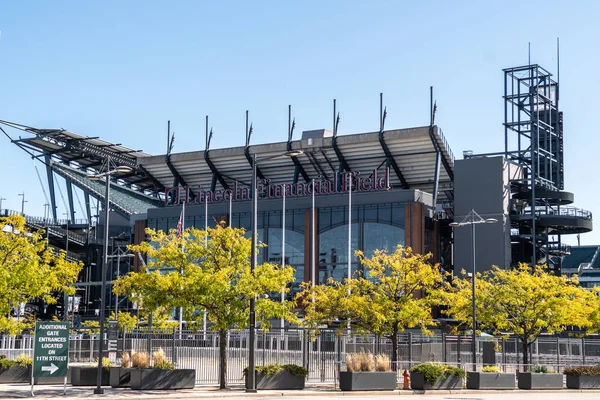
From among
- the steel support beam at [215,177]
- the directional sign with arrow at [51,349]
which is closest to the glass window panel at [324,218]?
the steel support beam at [215,177]

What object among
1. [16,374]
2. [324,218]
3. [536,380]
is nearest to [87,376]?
[16,374]

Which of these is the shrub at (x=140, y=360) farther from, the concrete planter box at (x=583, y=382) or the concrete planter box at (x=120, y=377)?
the concrete planter box at (x=583, y=382)

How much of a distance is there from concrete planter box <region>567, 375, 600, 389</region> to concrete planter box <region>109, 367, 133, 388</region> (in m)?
24.4

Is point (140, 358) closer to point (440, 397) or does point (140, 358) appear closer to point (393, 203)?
point (440, 397)

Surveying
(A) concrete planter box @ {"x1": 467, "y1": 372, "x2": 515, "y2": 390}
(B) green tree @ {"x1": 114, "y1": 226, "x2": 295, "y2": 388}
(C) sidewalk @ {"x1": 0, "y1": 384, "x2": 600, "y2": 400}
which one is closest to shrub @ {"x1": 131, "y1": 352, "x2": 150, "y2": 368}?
(C) sidewalk @ {"x1": 0, "y1": 384, "x2": 600, "y2": 400}

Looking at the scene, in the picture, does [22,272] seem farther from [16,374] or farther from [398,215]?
[398,215]

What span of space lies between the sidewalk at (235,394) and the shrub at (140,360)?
1.16m

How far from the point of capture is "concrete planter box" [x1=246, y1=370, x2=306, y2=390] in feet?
120

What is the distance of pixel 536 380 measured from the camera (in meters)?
44.8

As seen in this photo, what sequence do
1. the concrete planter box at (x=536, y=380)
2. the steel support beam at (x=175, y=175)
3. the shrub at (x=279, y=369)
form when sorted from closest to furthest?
the shrub at (x=279, y=369), the concrete planter box at (x=536, y=380), the steel support beam at (x=175, y=175)

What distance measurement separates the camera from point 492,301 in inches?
2116

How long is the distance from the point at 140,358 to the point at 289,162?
2693 inches

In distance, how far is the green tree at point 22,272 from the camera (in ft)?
114

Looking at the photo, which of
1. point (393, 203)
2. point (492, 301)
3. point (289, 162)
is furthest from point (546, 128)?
point (492, 301)
